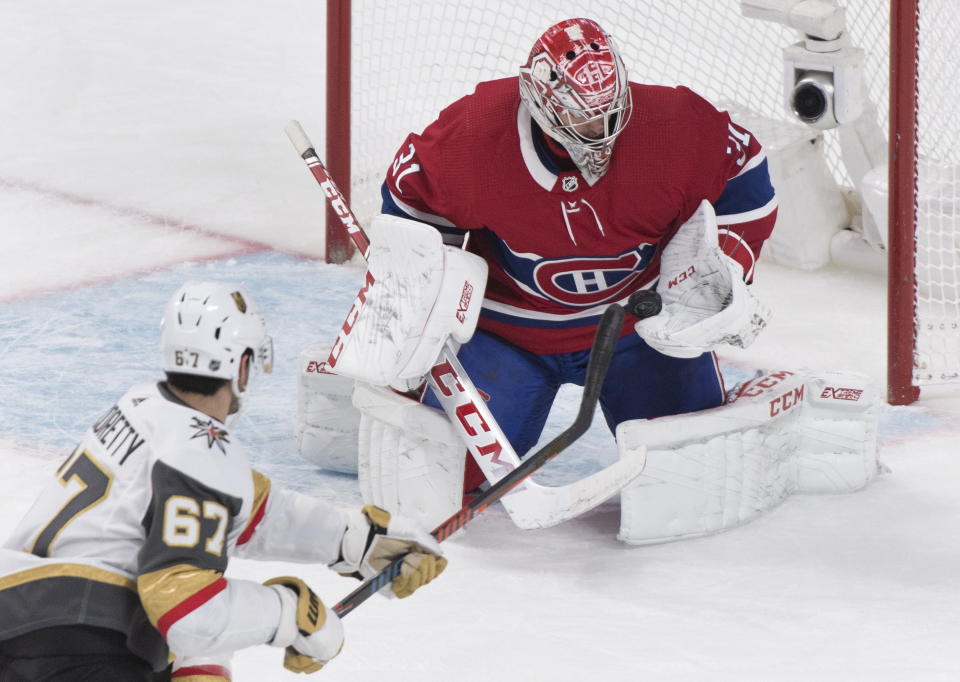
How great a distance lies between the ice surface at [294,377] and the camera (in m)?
3.07

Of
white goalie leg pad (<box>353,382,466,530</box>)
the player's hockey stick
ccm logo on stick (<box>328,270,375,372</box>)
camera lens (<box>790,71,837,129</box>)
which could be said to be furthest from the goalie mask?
camera lens (<box>790,71,837,129</box>)

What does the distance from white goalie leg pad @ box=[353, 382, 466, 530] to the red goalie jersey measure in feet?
1.05

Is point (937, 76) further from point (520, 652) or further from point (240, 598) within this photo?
point (240, 598)

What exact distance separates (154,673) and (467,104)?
1.40m

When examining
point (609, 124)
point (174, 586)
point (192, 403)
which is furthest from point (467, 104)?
point (174, 586)

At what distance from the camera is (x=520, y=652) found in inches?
120

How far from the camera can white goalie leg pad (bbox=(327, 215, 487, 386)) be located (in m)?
3.32

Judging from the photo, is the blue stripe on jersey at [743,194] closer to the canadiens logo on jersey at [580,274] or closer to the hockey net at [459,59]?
the canadiens logo on jersey at [580,274]

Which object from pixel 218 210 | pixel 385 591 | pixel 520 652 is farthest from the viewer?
pixel 218 210

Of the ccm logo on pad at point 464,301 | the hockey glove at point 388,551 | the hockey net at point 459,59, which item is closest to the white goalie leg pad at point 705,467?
the ccm logo on pad at point 464,301

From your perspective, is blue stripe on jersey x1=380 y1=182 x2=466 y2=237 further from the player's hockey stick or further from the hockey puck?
the player's hockey stick

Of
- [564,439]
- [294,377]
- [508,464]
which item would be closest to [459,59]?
[294,377]

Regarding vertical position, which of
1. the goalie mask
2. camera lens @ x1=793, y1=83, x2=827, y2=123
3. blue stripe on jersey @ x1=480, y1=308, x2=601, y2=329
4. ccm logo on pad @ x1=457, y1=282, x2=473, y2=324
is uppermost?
the goalie mask

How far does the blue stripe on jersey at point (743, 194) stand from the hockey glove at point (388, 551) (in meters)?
1.12
